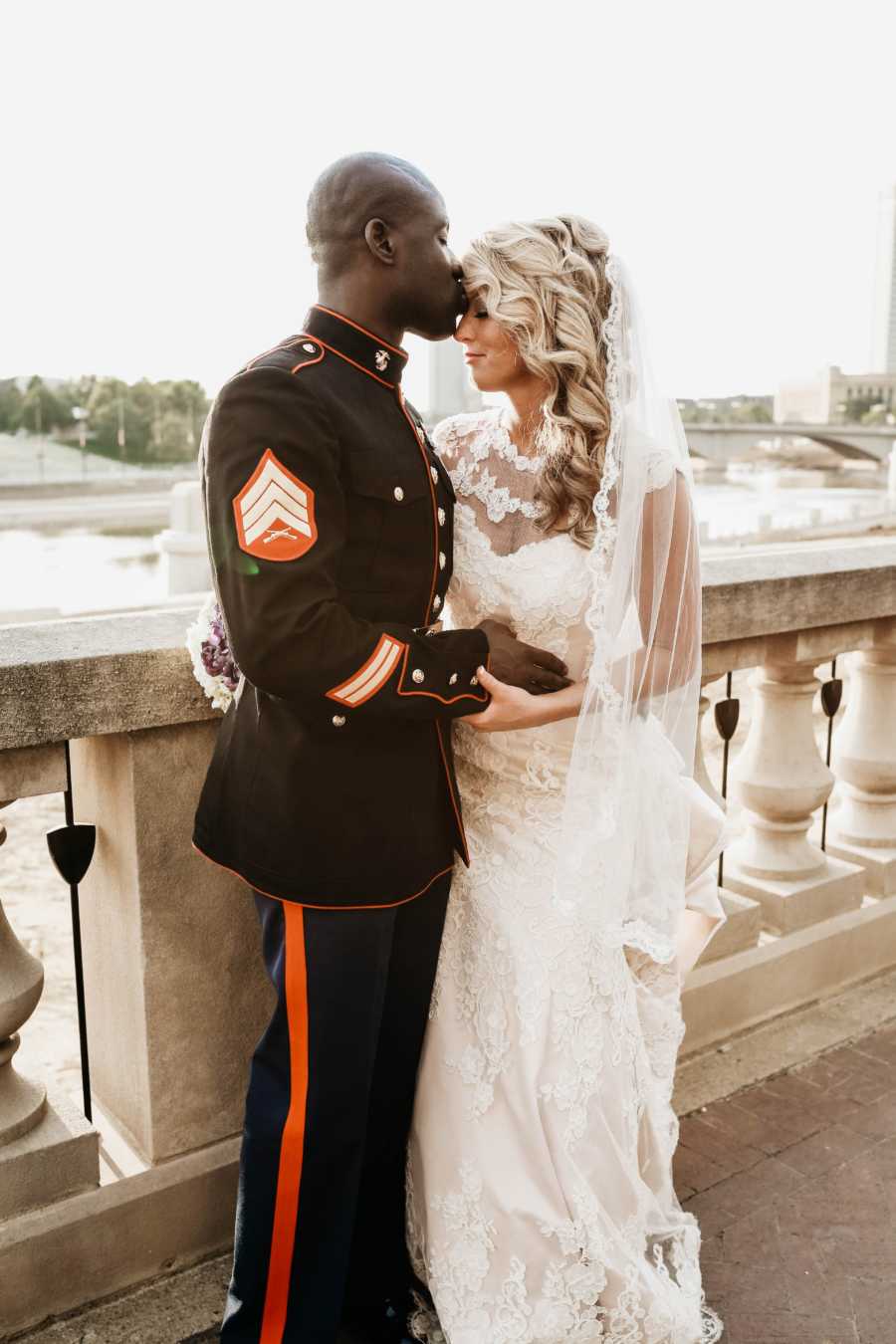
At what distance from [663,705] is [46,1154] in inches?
59.0

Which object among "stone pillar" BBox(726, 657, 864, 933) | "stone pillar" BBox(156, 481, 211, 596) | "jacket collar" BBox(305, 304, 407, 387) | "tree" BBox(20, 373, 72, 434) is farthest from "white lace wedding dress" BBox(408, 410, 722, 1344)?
"tree" BBox(20, 373, 72, 434)

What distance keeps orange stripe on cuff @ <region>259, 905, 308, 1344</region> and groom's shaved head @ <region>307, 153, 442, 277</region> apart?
44.8 inches

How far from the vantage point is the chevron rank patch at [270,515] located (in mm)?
1890

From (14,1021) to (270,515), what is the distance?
3.94 feet

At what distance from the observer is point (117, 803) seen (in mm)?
2463

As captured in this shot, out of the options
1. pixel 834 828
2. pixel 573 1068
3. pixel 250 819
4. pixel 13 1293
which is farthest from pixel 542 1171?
pixel 834 828

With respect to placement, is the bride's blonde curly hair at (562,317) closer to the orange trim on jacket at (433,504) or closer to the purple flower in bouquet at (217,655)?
the orange trim on jacket at (433,504)

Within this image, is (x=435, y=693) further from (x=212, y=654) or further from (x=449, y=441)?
(x=449, y=441)

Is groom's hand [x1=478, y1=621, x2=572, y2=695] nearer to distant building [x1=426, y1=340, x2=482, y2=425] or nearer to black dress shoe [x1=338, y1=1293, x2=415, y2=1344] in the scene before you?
black dress shoe [x1=338, y1=1293, x2=415, y2=1344]

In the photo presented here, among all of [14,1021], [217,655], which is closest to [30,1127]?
[14,1021]

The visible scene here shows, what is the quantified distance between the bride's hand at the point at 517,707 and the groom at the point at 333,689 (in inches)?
1.7

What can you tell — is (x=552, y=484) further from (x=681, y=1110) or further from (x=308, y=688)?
(x=681, y=1110)

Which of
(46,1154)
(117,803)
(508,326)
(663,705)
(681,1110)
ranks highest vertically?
(508,326)

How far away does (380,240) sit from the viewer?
209cm
